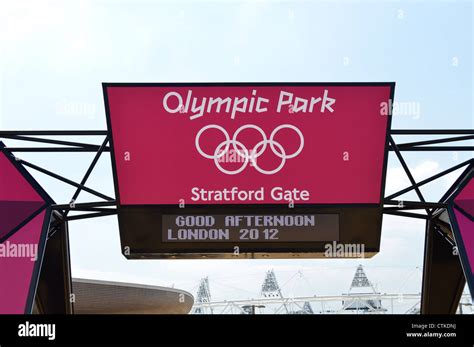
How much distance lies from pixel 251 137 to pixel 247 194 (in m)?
1.03

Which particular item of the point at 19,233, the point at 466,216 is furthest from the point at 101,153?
the point at 466,216

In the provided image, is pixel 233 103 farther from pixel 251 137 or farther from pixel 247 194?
pixel 247 194

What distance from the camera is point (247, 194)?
8.99 meters

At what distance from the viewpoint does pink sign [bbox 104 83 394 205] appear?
9.11m

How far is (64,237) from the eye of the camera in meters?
9.94

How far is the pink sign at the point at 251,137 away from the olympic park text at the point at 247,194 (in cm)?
6

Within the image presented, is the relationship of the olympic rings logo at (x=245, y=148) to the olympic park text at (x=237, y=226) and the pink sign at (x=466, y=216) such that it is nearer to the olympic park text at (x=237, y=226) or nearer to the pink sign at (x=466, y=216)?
the olympic park text at (x=237, y=226)

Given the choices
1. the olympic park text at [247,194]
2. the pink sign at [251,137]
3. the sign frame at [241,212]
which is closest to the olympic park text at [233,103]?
the pink sign at [251,137]

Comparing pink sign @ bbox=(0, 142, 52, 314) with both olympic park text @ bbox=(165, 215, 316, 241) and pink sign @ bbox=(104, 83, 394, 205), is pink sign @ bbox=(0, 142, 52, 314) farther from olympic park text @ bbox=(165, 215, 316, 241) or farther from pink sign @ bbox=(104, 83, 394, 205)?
Result: olympic park text @ bbox=(165, 215, 316, 241)

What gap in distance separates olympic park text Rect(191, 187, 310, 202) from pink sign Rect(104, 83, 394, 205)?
64mm

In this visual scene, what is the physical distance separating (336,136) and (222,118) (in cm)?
205

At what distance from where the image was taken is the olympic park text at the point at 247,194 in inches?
352
